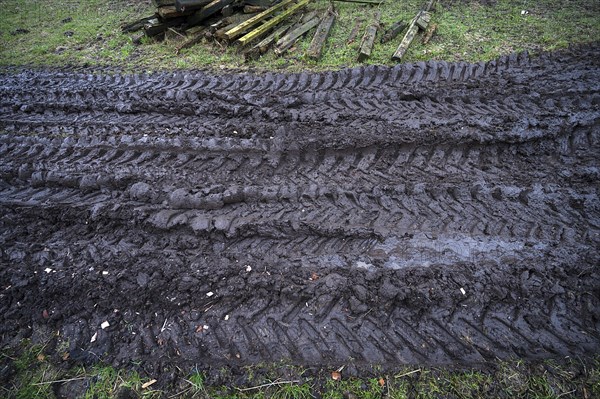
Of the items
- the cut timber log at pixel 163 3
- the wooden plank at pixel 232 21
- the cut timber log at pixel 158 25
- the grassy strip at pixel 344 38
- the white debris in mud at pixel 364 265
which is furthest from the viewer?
the cut timber log at pixel 158 25

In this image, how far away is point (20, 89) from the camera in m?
6.20

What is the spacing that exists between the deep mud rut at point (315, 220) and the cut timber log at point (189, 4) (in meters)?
2.54

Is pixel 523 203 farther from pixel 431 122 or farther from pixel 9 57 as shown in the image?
pixel 9 57

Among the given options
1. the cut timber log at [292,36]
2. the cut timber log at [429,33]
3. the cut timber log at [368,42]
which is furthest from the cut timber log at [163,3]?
the cut timber log at [429,33]

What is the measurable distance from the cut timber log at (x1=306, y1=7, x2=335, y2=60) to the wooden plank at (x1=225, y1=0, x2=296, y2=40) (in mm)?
969

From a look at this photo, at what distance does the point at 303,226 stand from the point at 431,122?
2.29 m

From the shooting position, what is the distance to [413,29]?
22.5ft

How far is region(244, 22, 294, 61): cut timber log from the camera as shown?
258 inches

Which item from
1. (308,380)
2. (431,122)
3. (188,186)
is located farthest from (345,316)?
(431,122)

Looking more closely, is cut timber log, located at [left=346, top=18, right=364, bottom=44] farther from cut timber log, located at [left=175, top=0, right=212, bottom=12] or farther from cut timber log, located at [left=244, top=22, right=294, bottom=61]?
cut timber log, located at [left=175, top=0, right=212, bottom=12]

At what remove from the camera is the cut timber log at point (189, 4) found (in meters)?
7.05

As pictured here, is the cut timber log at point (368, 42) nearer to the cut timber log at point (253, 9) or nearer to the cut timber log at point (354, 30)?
the cut timber log at point (354, 30)

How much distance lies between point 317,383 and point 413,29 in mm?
6493

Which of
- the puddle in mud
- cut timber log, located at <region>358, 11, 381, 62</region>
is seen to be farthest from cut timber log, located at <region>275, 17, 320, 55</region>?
the puddle in mud
